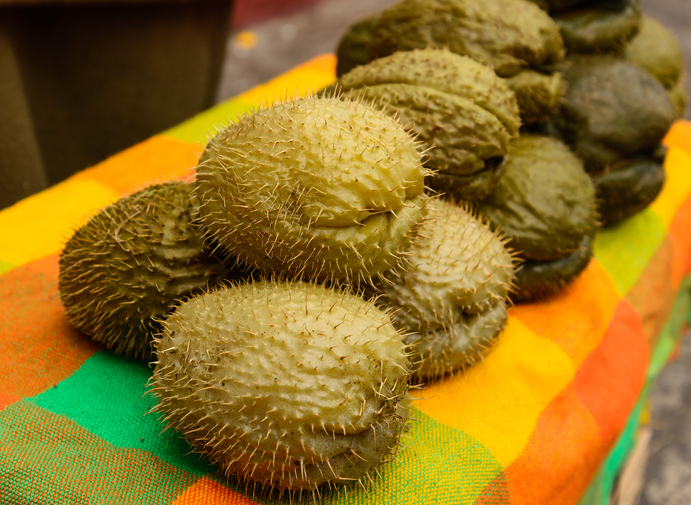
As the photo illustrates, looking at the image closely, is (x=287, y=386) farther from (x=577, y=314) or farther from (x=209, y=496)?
(x=577, y=314)

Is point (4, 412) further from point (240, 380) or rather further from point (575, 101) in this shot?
point (575, 101)

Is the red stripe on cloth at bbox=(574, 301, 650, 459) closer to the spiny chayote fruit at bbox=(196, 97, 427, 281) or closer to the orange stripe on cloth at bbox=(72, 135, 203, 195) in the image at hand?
the spiny chayote fruit at bbox=(196, 97, 427, 281)

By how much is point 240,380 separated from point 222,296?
0.24 m

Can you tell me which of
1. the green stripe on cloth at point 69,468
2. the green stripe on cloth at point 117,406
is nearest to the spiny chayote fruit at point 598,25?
the green stripe on cloth at point 117,406

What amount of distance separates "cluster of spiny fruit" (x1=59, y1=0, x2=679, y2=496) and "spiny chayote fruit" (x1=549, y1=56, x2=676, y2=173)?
15 cm

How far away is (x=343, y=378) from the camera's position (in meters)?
1.17

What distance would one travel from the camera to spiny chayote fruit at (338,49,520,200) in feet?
5.65

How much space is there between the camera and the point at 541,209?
1.97 m

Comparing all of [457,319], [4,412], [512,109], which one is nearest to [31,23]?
[4,412]

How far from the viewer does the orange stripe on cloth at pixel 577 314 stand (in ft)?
6.64

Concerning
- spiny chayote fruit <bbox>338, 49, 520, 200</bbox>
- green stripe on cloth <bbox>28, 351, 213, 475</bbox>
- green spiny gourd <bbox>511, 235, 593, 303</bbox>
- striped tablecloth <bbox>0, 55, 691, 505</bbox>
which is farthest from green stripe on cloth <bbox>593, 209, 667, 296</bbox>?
green stripe on cloth <bbox>28, 351, 213, 475</bbox>

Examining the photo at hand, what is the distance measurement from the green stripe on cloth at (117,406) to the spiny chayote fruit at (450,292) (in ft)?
1.93

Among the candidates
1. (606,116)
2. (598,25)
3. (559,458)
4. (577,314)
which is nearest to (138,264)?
(559,458)

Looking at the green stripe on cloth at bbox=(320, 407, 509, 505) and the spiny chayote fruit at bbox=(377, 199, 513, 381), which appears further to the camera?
the spiny chayote fruit at bbox=(377, 199, 513, 381)
